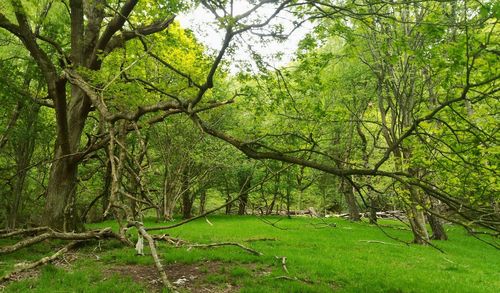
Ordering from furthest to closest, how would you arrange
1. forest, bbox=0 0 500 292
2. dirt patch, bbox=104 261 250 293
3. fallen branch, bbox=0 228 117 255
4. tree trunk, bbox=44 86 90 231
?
tree trunk, bbox=44 86 90 231 < fallen branch, bbox=0 228 117 255 < dirt patch, bbox=104 261 250 293 < forest, bbox=0 0 500 292

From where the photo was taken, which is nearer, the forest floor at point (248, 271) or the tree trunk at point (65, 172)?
the forest floor at point (248, 271)

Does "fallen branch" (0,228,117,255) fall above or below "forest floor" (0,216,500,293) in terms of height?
above

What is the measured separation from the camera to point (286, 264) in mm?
10883

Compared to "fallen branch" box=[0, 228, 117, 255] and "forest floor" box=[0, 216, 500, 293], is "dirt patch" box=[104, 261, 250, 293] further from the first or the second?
"fallen branch" box=[0, 228, 117, 255]

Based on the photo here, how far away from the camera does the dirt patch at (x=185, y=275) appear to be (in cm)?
831

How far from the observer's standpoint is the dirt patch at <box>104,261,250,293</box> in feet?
27.3

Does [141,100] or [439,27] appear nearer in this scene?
[439,27]

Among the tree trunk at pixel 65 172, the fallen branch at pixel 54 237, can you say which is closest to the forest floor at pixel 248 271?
the fallen branch at pixel 54 237

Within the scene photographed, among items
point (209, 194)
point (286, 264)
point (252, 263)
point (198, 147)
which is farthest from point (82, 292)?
point (209, 194)

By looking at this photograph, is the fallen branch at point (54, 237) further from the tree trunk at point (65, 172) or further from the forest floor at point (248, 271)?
the tree trunk at point (65, 172)

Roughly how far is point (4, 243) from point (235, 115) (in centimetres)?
2030

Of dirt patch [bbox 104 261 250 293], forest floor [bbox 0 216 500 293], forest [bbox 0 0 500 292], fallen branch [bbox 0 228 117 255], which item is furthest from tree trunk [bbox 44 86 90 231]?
dirt patch [bbox 104 261 250 293]

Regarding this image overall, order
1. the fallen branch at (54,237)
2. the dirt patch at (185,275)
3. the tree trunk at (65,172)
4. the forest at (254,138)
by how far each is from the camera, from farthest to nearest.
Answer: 1. the tree trunk at (65,172)
2. the fallen branch at (54,237)
3. the dirt patch at (185,275)
4. the forest at (254,138)

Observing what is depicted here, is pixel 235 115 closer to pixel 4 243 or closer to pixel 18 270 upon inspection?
pixel 4 243
